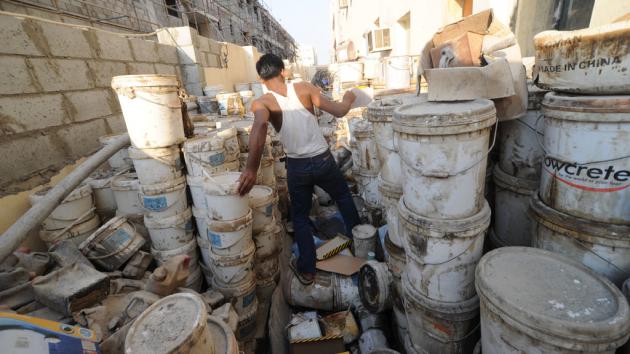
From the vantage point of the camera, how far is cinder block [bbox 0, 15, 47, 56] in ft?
10.6

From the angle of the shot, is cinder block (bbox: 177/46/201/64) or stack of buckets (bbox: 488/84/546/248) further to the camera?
cinder block (bbox: 177/46/201/64)

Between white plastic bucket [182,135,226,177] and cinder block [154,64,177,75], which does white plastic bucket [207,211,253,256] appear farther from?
cinder block [154,64,177,75]

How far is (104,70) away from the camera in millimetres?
4777

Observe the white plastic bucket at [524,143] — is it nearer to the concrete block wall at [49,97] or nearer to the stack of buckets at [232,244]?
the stack of buckets at [232,244]

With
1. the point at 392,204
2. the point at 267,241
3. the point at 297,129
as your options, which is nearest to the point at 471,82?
the point at 392,204

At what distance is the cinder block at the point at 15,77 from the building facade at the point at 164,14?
5.81 m

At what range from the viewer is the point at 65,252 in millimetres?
2814

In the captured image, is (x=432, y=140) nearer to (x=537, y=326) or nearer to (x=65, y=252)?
(x=537, y=326)

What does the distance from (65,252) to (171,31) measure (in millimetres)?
7060

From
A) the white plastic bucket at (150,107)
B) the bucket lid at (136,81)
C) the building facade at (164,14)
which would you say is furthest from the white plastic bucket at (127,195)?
the building facade at (164,14)

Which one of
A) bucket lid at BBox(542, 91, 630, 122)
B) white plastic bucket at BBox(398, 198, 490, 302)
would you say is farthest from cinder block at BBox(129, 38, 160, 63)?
bucket lid at BBox(542, 91, 630, 122)

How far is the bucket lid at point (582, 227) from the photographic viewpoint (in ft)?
5.01

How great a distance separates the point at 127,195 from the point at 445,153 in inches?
130

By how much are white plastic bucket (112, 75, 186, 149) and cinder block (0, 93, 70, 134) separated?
152 centimetres
